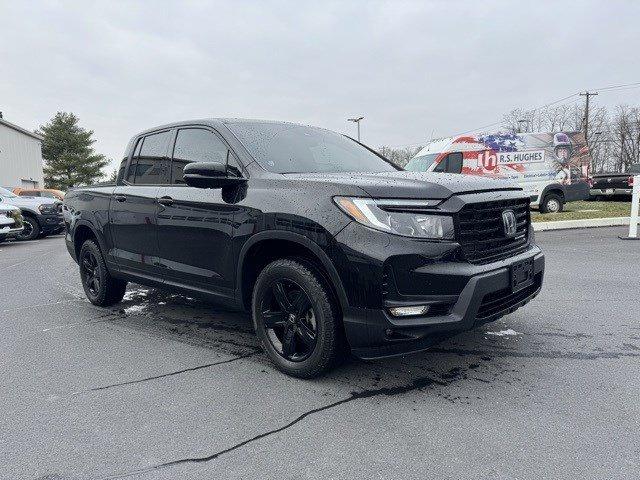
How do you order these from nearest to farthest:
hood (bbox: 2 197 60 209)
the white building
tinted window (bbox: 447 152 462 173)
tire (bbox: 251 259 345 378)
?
tire (bbox: 251 259 345 378), hood (bbox: 2 197 60 209), tinted window (bbox: 447 152 462 173), the white building


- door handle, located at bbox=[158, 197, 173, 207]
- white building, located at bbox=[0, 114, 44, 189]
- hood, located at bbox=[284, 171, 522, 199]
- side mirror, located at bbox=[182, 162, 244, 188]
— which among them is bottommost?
door handle, located at bbox=[158, 197, 173, 207]

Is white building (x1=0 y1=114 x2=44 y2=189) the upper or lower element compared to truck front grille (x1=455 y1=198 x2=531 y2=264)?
upper

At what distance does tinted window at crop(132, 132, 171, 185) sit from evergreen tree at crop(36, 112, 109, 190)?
2355 inches

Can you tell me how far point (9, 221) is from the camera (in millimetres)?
12242

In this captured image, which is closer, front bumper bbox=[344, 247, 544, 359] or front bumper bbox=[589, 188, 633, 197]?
front bumper bbox=[344, 247, 544, 359]

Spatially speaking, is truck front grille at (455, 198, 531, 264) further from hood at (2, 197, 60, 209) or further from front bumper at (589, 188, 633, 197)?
front bumper at (589, 188, 633, 197)

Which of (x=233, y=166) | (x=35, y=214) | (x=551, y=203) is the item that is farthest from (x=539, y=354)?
(x=35, y=214)

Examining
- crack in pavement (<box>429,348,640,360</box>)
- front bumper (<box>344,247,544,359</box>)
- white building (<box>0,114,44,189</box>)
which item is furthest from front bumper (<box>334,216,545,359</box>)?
white building (<box>0,114,44,189</box>)

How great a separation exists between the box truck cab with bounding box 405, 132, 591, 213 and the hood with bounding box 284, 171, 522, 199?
1222cm

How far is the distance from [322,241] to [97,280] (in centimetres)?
338

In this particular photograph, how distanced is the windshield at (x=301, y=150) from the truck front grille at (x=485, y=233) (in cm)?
110

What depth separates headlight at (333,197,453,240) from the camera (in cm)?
271

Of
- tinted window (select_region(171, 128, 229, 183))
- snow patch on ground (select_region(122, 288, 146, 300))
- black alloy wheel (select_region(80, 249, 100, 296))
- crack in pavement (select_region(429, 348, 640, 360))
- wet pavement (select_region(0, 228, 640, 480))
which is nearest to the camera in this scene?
wet pavement (select_region(0, 228, 640, 480))

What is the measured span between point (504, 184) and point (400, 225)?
3.70ft
